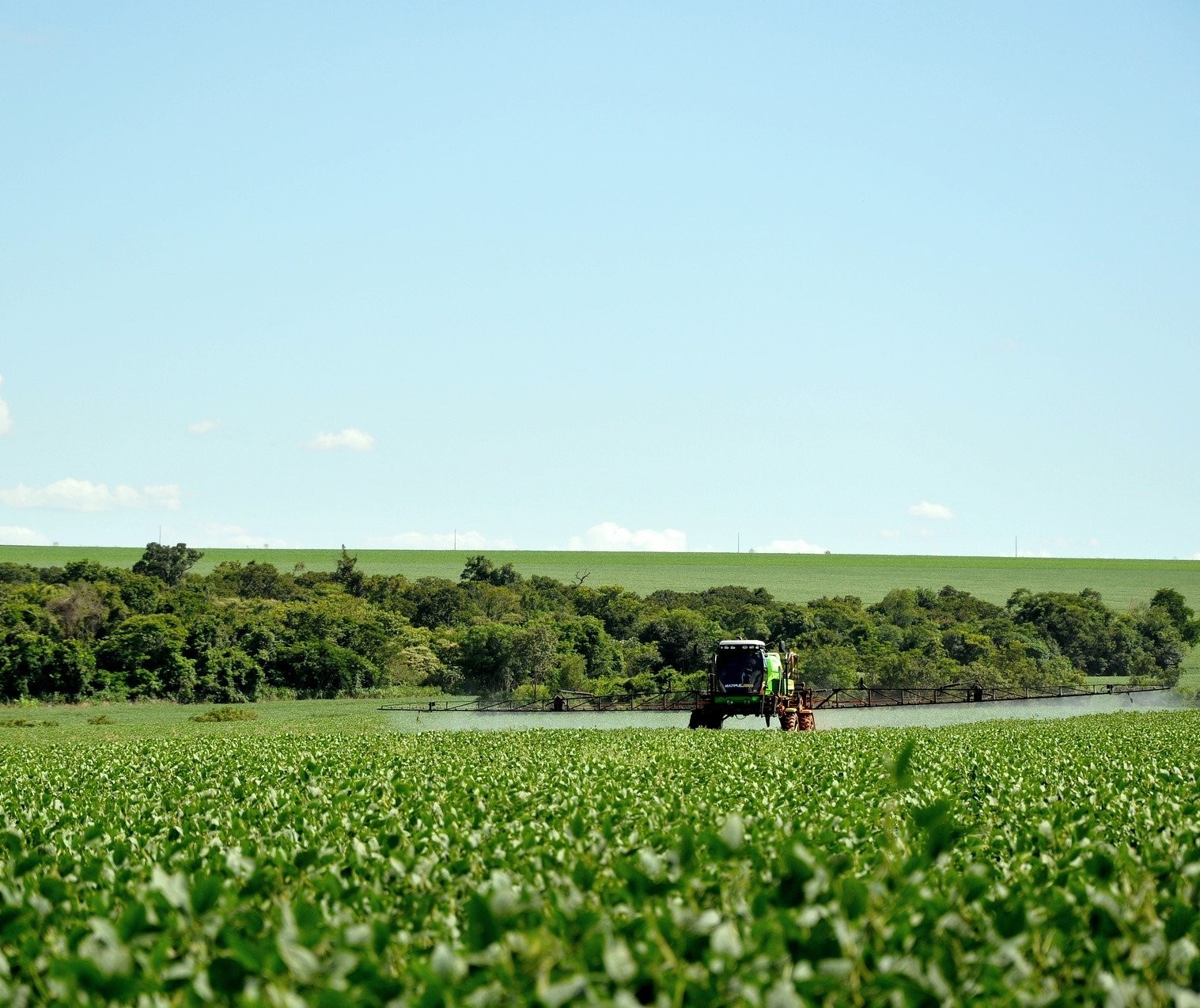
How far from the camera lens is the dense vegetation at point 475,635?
268ft

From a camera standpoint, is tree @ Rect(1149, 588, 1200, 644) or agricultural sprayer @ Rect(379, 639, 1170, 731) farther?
tree @ Rect(1149, 588, 1200, 644)

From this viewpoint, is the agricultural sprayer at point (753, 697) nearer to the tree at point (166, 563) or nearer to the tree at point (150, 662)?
the tree at point (150, 662)

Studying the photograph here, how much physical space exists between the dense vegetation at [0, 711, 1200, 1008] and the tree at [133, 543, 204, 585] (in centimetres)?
10633

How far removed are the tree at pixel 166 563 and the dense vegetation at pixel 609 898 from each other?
106m

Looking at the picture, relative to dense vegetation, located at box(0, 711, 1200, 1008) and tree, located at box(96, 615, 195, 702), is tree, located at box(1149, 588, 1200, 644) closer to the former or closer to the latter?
tree, located at box(96, 615, 195, 702)

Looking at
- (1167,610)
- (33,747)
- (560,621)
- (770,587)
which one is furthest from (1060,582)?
(33,747)

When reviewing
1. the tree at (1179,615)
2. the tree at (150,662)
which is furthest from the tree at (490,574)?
the tree at (1179,615)

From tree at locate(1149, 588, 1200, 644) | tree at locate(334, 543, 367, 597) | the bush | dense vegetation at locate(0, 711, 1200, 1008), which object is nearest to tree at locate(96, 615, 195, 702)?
the bush

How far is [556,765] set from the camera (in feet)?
69.1

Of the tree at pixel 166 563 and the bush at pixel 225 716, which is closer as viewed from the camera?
the bush at pixel 225 716

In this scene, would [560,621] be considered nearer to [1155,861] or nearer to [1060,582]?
[1155,861]

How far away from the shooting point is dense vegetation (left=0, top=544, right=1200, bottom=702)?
81562 millimetres

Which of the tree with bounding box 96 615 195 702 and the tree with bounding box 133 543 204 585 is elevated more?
the tree with bounding box 133 543 204 585

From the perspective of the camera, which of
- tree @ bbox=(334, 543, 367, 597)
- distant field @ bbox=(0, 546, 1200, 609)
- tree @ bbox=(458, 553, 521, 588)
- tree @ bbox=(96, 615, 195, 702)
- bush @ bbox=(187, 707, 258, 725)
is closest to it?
bush @ bbox=(187, 707, 258, 725)
